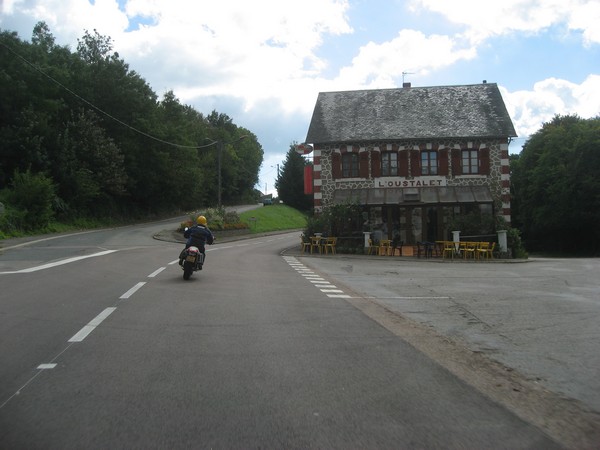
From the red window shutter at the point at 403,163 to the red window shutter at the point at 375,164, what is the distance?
3.86 ft

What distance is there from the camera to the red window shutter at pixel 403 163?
33.4 metres

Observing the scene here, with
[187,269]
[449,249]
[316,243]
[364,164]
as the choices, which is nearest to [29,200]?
[316,243]

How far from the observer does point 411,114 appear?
115 ft

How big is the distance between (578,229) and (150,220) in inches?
1677

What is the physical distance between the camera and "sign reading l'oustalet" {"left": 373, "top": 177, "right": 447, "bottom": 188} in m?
33.2

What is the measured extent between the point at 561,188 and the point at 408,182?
23552 millimetres

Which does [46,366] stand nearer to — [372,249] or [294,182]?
[372,249]

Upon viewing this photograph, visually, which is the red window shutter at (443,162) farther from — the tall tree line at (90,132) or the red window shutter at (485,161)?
the tall tree line at (90,132)

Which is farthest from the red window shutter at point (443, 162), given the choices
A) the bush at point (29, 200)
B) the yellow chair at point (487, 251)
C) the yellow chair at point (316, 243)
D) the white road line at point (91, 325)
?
the white road line at point (91, 325)

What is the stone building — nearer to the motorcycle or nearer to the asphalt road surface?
the motorcycle

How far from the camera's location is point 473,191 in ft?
107

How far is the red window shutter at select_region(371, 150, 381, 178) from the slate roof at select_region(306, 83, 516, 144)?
92 cm

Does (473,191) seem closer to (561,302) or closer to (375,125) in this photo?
(375,125)

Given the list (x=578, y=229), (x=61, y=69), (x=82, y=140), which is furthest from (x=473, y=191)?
(x=61, y=69)
